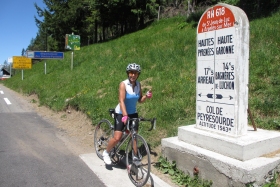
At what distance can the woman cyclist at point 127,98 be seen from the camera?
4.64 m

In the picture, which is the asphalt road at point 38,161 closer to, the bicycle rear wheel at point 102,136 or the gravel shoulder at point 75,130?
the gravel shoulder at point 75,130

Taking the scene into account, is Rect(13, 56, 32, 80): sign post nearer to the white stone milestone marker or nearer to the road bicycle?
the road bicycle

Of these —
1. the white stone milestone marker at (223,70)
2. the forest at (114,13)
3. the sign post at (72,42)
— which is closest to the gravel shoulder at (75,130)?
the white stone milestone marker at (223,70)

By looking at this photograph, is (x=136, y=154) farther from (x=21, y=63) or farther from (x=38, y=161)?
(x=21, y=63)

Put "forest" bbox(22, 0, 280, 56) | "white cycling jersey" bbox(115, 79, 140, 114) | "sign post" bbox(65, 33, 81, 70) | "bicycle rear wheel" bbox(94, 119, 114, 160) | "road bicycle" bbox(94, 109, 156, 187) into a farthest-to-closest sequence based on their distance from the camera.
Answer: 1. "forest" bbox(22, 0, 280, 56)
2. "sign post" bbox(65, 33, 81, 70)
3. "bicycle rear wheel" bbox(94, 119, 114, 160)
4. "white cycling jersey" bbox(115, 79, 140, 114)
5. "road bicycle" bbox(94, 109, 156, 187)

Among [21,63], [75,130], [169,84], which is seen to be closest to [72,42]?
[75,130]

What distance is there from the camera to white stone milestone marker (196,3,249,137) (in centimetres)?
409

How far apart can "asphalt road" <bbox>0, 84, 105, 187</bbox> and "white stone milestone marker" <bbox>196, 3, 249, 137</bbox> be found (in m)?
2.17

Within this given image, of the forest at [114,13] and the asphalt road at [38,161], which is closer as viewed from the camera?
the asphalt road at [38,161]

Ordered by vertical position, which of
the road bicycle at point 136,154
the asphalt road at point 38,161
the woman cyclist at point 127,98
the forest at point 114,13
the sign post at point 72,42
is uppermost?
the forest at point 114,13

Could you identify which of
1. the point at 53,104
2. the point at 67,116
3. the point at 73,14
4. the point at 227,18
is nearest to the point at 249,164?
the point at 227,18

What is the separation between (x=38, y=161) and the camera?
5516 mm

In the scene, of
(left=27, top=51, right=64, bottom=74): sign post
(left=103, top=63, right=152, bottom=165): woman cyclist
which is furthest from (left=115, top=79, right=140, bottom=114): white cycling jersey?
(left=27, top=51, right=64, bottom=74): sign post

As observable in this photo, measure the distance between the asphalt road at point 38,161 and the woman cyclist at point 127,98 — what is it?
0.64 meters
